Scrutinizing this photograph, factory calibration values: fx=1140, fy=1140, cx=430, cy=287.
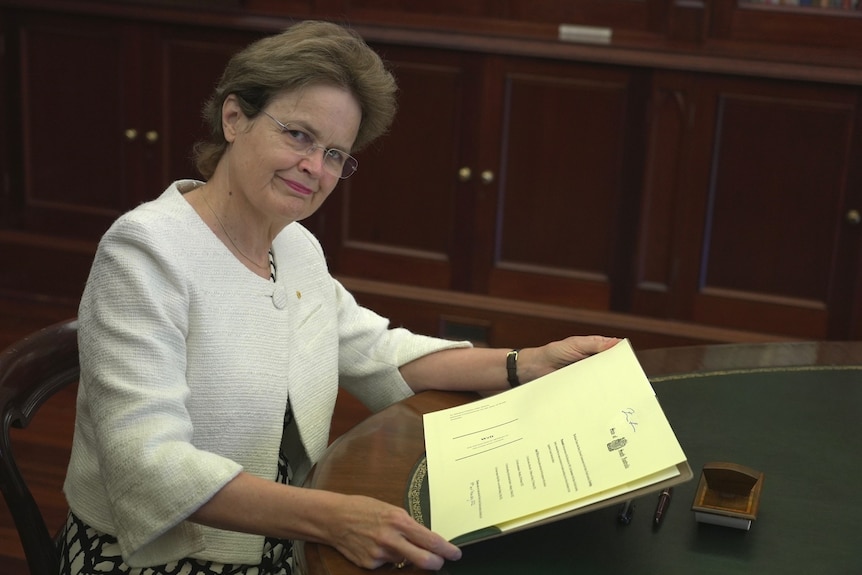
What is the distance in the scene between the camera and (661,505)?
132cm

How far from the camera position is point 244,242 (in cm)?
167

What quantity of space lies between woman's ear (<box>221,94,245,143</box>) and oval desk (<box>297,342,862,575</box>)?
18.2 inches

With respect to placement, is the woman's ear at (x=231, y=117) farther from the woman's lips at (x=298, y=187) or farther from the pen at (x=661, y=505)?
the pen at (x=661, y=505)

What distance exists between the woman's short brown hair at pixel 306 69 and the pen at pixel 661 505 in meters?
0.71

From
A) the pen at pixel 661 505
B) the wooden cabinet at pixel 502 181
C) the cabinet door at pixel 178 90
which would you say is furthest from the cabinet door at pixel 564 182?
the pen at pixel 661 505

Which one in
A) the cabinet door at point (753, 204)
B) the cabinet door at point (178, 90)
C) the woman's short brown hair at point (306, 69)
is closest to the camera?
the woman's short brown hair at point (306, 69)

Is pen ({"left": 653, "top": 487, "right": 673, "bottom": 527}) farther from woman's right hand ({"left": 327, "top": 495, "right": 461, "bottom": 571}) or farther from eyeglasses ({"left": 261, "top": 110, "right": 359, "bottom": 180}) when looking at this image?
eyeglasses ({"left": 261, "top": 110, "right": 359, "bottom": 180})

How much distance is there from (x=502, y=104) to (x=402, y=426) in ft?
7.90

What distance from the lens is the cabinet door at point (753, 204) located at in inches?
141

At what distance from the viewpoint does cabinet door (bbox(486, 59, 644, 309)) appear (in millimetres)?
3729

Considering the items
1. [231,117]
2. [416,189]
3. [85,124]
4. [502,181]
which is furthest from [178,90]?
[231,117]

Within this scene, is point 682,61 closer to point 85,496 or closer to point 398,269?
point 398,269

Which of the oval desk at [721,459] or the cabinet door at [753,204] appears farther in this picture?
the cabinet door at [753,204]

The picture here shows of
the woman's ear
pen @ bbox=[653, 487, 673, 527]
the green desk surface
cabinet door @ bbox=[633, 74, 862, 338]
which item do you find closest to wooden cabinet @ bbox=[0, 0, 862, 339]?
cabinet door @ bbox=[633, 74, 862, 338]
